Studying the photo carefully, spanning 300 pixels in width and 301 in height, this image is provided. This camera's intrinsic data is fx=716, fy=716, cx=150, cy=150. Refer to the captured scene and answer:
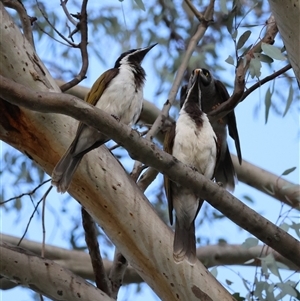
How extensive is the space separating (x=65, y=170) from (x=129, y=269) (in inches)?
50.3

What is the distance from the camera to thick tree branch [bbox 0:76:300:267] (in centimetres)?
177

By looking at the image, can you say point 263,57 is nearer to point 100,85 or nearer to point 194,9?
point 100,85

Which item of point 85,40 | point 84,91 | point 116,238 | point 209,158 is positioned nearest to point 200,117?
point 209,158

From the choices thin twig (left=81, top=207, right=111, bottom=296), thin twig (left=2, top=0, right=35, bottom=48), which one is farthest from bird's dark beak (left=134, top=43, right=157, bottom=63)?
thin twig (left=81, top=207, right=111, bottom=296)

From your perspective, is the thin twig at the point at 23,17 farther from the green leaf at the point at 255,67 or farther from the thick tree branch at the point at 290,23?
the thick tree branch at the point at 290,23

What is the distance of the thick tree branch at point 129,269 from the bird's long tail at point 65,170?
125cm

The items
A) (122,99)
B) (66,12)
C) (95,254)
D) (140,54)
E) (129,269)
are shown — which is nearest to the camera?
(95,254)

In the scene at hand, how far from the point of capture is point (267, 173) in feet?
12.9

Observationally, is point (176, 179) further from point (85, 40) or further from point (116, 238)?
point (85, 40)

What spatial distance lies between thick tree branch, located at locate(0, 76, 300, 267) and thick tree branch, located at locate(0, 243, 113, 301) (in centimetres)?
50

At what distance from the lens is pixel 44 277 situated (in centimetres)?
228

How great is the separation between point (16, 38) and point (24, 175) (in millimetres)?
2281

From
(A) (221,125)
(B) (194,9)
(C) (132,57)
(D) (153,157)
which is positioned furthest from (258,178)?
(D) (153,157)

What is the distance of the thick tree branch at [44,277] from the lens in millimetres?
2279
